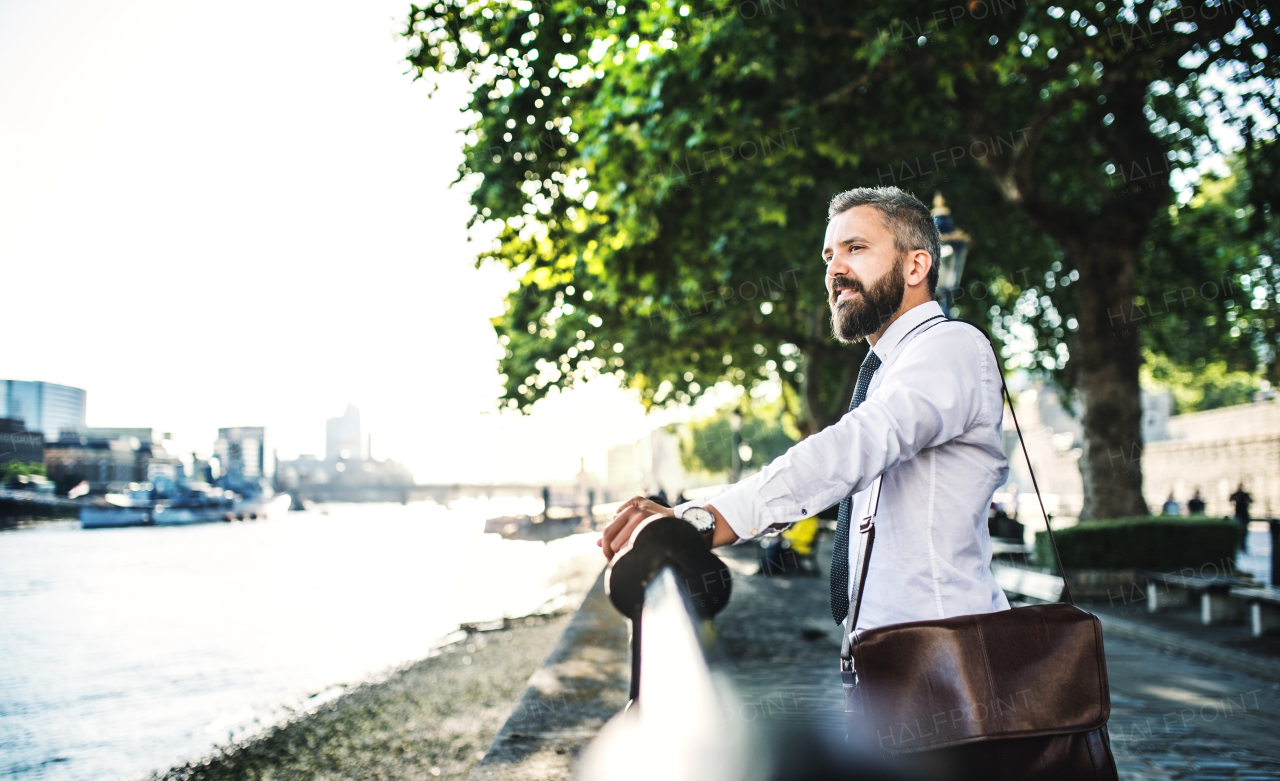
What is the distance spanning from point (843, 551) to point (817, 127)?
26.8ft

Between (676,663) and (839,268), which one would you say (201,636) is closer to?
(839,268)

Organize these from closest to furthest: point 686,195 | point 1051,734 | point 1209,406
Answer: point 1051,734
point 686,195
point 1209,406

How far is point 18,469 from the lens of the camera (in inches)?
2016

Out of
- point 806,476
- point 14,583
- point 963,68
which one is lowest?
point 14,583

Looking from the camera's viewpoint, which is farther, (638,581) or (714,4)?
(714,4)

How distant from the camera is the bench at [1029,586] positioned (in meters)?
9.52

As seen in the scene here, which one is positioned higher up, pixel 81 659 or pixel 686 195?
pixel 686 195

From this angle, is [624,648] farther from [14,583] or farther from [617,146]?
[14,583]

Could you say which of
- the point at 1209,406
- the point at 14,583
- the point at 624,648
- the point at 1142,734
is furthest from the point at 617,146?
the point at 1209,406

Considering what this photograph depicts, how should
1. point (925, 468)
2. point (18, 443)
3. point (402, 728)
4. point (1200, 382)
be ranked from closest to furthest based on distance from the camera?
1. point (925, 468)
2. point (402, 728)
3. point (1200, 382)
4. point (18, 443)

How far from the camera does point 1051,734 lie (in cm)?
138

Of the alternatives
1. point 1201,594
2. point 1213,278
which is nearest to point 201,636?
point 1201,594

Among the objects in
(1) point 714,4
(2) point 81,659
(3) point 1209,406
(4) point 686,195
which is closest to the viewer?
(1) point 714,4

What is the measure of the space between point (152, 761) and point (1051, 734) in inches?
381
